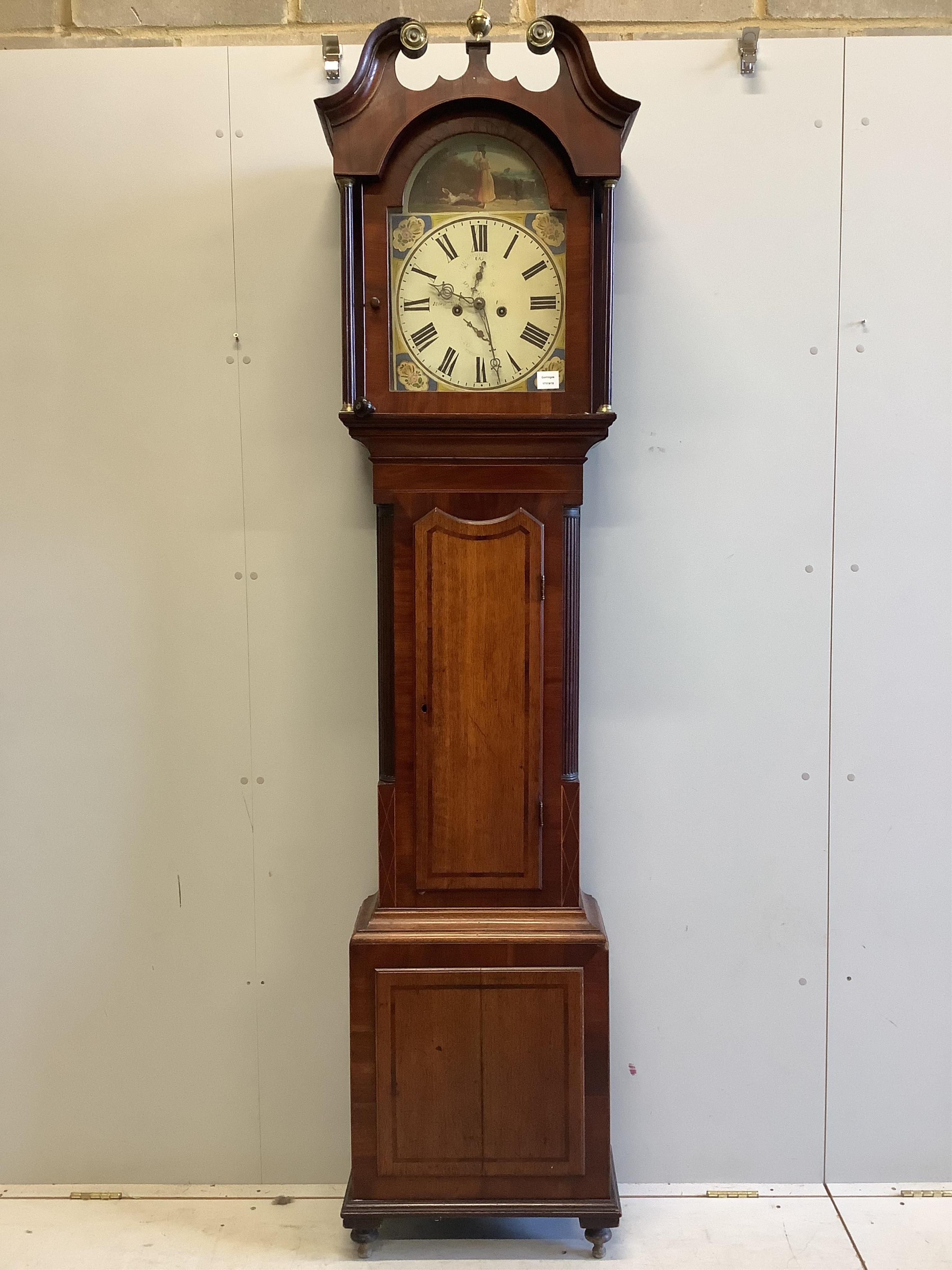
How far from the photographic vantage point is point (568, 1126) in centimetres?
177

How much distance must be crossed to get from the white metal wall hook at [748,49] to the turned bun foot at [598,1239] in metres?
2.21

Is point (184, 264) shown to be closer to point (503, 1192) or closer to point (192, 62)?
point (192, 62)

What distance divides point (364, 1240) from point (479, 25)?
2.13 meters

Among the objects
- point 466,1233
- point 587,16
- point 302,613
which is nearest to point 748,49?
point 587,16

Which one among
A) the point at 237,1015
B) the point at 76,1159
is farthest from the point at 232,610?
the point at 76,1159

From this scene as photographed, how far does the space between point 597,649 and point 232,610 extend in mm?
745

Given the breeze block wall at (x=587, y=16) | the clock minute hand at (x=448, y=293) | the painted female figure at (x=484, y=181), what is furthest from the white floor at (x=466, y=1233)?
the breeze block wall at (x=587, y=16)

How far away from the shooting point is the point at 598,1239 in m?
1.80

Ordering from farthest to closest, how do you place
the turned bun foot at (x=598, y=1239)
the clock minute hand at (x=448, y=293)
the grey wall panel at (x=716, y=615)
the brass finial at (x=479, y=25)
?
the grey wall panel at (x=716, y=615)
the turned bun foot at (x=598, y=1239)
the clock minute hand at (x=448, y=293)
the brass finial at (x=479, y=25)

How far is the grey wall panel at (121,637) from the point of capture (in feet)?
6.32

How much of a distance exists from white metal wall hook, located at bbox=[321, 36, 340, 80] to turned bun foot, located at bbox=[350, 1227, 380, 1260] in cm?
217

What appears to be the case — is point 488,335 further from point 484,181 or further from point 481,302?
point 484,181

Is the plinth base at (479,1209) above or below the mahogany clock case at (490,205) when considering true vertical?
below

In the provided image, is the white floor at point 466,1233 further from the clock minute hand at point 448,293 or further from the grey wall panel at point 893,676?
the clock minute hand at point 448,293
